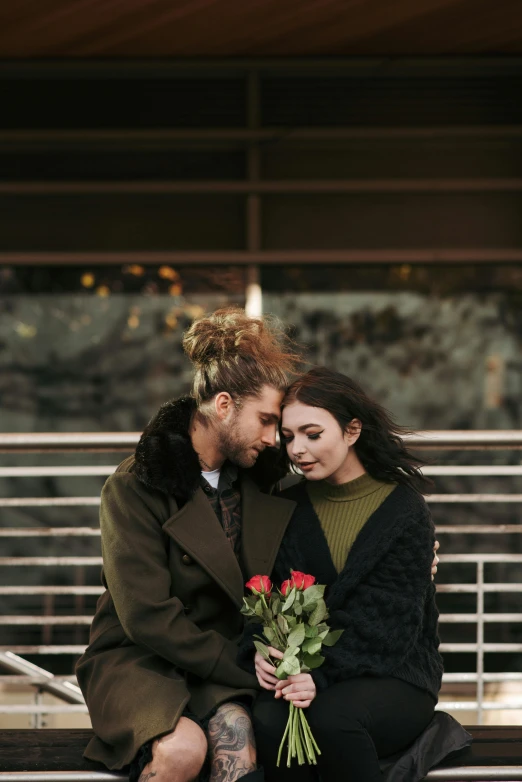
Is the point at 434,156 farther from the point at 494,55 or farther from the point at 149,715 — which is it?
the point at 149,715

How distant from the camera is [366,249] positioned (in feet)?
19.9

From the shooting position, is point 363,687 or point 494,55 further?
point 494,55

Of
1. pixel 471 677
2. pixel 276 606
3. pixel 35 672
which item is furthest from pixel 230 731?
pixel 35 672

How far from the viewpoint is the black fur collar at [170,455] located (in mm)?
3223

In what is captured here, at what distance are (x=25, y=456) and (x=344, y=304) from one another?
6.88ft

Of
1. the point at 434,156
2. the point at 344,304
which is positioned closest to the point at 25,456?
the point at 344,304

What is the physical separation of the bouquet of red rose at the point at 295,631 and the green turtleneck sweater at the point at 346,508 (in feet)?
0.81

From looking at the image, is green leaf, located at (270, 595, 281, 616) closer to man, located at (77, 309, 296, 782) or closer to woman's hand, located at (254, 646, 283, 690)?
woman's hand, located at (254, 646, 283, 690)

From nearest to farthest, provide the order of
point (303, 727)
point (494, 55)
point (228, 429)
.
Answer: point (303, 727)
point (228, 429)
point (494, 55)

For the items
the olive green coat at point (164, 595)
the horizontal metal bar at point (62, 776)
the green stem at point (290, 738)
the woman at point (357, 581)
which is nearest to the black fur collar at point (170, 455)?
the olive green coat at point (164, 595)

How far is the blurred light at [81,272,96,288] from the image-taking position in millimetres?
6133

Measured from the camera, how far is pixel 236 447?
Result: 10.8ft

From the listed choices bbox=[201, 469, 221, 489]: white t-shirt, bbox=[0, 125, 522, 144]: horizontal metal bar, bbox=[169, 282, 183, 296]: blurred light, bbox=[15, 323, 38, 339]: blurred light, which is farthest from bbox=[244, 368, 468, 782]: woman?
bbox=[15, 323, 38, 339]: blurred light

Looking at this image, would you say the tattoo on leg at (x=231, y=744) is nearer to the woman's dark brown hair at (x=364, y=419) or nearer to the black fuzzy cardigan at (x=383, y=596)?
the black fuzzy cardigan at (x=383, y=596)
